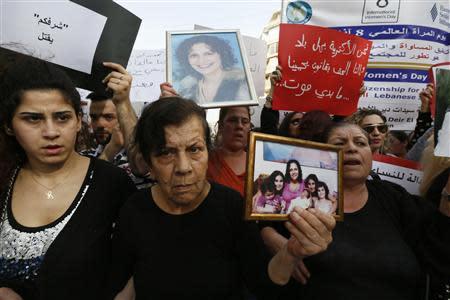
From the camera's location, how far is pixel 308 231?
1440 mm

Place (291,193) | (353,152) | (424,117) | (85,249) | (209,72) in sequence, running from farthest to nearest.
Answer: (424,117), (209,72), (353,152), (85,249), (291,193)

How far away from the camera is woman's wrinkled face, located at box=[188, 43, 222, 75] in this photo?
2561 millimetres

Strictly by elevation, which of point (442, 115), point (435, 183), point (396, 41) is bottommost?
point (435, 183)

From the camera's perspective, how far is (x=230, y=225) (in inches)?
64.2

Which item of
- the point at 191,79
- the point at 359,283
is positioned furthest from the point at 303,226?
the point at 191,79

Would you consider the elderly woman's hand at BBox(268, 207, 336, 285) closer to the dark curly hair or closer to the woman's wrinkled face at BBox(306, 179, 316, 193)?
the woman's wrinkled face at BBox(306, 179, 316, 193)

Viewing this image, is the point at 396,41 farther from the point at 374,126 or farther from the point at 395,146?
the point at 374,126

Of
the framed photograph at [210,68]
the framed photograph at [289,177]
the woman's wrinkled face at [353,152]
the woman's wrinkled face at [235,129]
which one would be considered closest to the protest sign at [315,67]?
the woman's wrinkled face at [235,129]

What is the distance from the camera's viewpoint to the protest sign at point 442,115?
1.89 metres

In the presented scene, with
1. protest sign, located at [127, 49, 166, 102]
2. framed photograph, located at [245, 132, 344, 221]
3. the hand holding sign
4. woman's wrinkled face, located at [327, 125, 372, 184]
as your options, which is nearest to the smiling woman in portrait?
the hand holding sign

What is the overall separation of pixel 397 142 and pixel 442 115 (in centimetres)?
232

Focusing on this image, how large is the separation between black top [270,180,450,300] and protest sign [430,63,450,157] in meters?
0.31

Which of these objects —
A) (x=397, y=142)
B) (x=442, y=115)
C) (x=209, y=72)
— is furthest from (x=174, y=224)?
(x=397, y=142)

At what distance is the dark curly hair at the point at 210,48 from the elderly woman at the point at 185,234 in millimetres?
888
